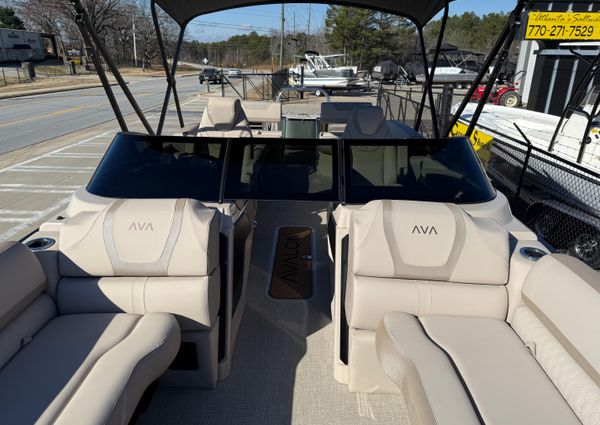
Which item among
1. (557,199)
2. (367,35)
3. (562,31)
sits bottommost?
(557,199)

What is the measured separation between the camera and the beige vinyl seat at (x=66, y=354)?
1.58 metres

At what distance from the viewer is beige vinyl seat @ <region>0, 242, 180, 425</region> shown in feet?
5.19

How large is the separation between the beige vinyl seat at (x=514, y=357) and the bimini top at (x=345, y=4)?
309 cm

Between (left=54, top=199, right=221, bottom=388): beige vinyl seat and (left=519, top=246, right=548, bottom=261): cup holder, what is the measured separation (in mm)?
1734

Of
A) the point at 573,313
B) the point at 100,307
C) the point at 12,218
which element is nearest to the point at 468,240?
the point at 573,313

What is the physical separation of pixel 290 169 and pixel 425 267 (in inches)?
53.4

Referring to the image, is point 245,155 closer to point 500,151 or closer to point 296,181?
point 296,181

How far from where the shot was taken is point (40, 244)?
2363mm

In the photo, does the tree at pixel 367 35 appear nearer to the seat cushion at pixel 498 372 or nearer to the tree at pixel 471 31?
the tree at pixel 471 31

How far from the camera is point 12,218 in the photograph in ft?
17.6

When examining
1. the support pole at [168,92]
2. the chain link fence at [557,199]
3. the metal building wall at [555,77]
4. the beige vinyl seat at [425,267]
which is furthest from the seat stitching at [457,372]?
the metal building wall at [555,77]

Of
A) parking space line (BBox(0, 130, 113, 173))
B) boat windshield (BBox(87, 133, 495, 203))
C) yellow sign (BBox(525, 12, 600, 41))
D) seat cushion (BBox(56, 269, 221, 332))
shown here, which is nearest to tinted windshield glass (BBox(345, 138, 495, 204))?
boat windshield (BBox(87, 133, 495, 203))

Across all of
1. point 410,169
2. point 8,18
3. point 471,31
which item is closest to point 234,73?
A: point 410,169

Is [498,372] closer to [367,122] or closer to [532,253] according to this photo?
[532,253]
